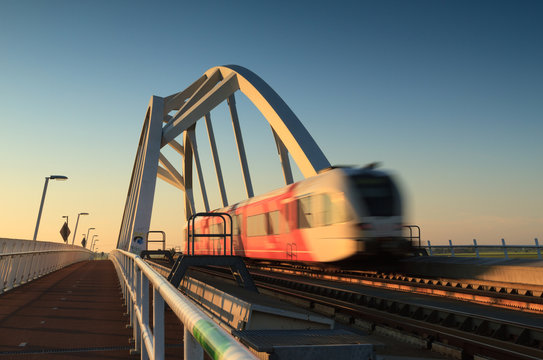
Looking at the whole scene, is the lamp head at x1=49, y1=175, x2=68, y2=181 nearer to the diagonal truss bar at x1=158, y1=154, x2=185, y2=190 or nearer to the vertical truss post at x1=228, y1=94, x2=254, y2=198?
the vertical truss post at x1=228, y1=94, x2=254, y2=198

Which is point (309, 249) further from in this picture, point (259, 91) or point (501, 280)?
point (259, 91)

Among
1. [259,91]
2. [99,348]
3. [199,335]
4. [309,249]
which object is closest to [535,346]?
[99,348]

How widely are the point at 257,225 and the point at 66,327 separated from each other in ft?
39.1

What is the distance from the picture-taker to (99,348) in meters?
6.34

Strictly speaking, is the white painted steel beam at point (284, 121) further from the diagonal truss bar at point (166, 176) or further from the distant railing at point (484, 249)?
the diagonal truss bar at point (166, 176)

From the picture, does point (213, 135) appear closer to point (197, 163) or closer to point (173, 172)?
point (197, 163)

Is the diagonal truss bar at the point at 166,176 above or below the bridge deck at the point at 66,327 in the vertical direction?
above

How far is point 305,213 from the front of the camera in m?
15.5

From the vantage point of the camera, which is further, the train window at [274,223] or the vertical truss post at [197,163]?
the vertical truss post at [197,163]

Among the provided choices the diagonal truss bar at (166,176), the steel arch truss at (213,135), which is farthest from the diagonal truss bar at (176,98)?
the diagonal truss bar at (166,176)

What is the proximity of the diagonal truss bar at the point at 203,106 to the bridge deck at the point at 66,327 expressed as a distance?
22.5 meters

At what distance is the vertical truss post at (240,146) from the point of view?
3096 centimetres

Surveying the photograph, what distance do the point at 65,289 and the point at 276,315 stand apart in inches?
407


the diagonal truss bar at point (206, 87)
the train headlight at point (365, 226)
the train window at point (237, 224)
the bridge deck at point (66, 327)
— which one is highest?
the diagonal truss bar at point (206, 87)
